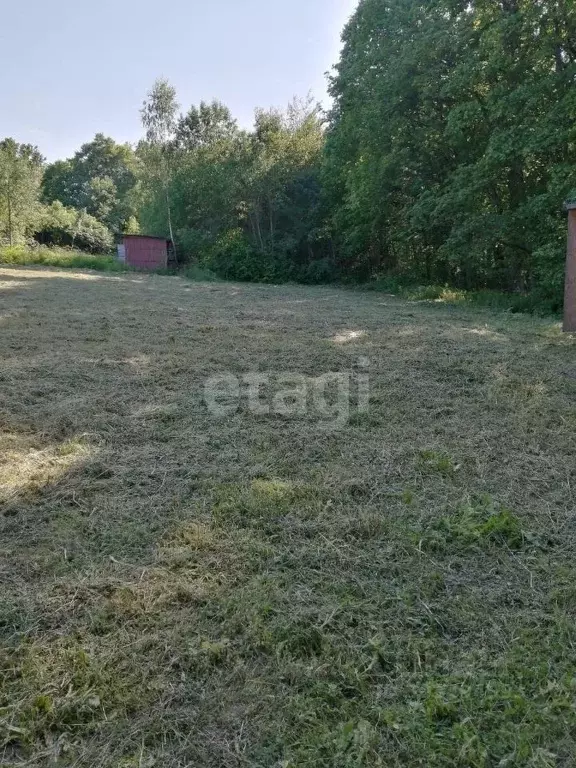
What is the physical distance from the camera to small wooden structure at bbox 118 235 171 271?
21.7 m

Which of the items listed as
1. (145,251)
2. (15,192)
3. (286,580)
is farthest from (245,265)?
(286,580)

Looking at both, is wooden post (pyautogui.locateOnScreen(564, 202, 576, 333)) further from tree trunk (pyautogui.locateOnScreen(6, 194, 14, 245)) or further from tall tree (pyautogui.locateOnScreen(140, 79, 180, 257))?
tree trunk (pyautogui.locateOnScreen(6, 194, 14, 245))

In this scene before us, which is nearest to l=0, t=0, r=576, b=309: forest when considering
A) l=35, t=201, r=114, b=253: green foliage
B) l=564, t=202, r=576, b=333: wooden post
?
l=35, t=201, r=114, b=253: green foliage

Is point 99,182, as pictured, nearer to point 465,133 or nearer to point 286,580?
point 465,133

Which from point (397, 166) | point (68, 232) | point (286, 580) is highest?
point (68, 232)

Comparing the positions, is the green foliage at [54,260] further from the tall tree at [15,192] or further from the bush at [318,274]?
the bush at [318,274]

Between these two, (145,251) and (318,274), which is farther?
(145,251)

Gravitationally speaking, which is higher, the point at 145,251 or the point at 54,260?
the point at 145,251

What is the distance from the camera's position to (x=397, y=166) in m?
12.6

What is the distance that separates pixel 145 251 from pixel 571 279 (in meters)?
18.4

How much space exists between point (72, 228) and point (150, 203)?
5.15 m

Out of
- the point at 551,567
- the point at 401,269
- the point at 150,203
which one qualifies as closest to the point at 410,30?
the point at 401,269

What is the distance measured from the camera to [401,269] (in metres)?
16.3

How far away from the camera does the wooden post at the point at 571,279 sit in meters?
6.80
